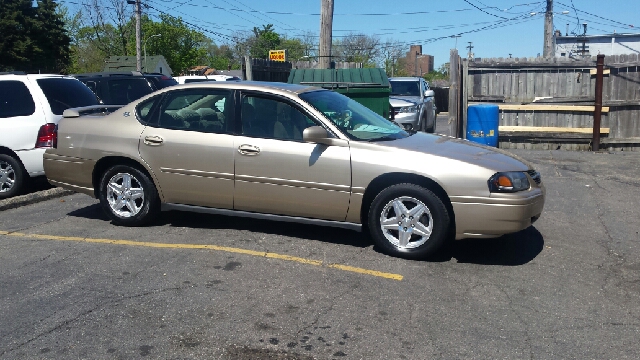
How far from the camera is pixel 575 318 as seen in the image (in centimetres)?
459

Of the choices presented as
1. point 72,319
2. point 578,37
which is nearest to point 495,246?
point 72,319

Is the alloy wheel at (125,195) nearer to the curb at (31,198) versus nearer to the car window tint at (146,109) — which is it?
the car window tint at (146,109)

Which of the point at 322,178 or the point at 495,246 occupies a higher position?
the point at 322,178

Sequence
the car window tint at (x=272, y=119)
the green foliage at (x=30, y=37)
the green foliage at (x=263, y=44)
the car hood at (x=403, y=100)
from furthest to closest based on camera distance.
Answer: the green foliage at (x=263, y=44)
the green foliage at (x=30, y=37)
the car hood at (x=403, y=100)
the car window tint at (x=272, y=119)

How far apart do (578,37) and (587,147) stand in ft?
110

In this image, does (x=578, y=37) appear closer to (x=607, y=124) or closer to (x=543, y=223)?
(x=607, y=124)

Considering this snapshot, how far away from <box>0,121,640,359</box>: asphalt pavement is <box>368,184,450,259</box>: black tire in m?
0.14

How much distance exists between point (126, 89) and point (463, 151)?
8304mm

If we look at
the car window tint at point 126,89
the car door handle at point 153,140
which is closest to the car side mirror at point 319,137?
the car door handle at point 153,140

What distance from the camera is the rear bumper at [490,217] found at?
18.1 feet

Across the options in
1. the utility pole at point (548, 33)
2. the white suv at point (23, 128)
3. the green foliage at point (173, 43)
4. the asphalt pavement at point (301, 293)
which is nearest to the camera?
the asphalt pavement at point (301, 293)

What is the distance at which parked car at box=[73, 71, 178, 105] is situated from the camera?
40.3 feet

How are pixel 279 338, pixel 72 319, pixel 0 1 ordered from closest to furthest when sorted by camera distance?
pixel 279 338 < pixel 72 319 < pixel 0 1

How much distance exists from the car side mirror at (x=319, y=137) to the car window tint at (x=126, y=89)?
7091 millimetres
